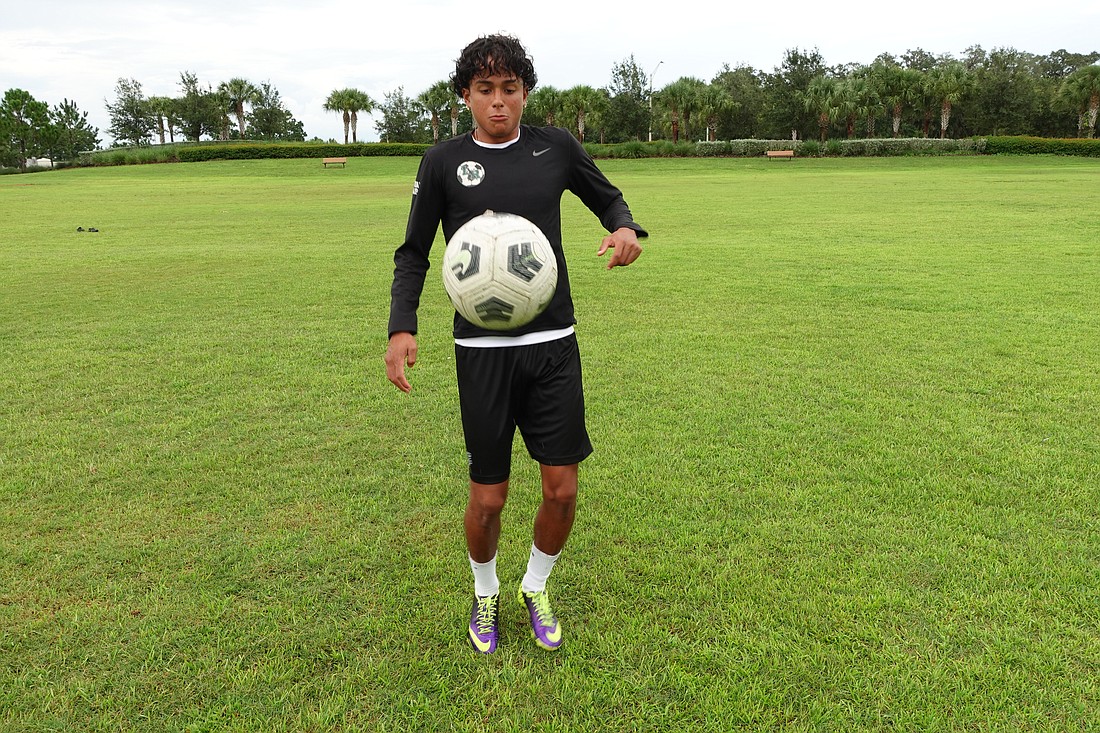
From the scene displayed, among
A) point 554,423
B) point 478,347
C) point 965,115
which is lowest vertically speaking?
point 554,423

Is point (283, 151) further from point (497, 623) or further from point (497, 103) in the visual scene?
point (497, 623)

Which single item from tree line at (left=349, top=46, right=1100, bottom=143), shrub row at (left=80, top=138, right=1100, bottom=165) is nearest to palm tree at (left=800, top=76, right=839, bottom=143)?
tree line at (left=349, top=46, right=1100, bottom=143)

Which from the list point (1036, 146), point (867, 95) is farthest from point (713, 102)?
point (1036, 146)

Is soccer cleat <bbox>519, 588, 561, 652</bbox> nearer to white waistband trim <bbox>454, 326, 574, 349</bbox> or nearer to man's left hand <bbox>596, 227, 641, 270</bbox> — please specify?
white waistband trim <bbox>454, 326, 574, 349</bbox>

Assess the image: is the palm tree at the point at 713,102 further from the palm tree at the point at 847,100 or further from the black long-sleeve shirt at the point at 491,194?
the black long-sleeve shirt at the point at 491,194

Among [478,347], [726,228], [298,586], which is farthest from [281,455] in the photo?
[726,228]

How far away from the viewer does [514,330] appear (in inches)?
114

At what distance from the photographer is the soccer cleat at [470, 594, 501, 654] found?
3105 millimetres

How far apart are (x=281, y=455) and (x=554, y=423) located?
2.76 m

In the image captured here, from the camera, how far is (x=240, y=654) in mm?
3057

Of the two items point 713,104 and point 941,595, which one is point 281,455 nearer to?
point 941,595

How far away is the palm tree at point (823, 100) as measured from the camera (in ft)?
203

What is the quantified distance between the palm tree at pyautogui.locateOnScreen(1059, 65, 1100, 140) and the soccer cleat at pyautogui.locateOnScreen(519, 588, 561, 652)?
234 ft

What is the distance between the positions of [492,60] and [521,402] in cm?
129
